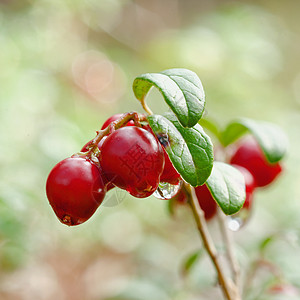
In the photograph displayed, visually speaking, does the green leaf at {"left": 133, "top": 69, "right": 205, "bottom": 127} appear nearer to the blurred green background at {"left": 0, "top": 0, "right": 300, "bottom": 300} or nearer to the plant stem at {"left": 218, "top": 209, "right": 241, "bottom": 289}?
the plant stem at {"left": 218, "top": 209, "right": 241, "bottom": 289}

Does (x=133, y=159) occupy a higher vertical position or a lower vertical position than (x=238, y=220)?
higher

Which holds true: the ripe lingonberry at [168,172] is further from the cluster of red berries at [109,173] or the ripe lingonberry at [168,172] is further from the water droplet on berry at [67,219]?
the water droplet on berry at [67,219]

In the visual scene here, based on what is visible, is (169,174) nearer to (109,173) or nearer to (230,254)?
(109,173)

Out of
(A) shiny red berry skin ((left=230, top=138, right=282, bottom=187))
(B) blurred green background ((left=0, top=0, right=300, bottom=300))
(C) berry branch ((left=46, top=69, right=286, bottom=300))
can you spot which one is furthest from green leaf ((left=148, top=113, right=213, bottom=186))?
(B) blurred green background ((left=0, top=0, right=300, bottom=300))

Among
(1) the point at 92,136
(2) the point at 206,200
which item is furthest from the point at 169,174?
(1) the point at 92,136

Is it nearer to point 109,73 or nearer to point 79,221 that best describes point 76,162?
point 79,221

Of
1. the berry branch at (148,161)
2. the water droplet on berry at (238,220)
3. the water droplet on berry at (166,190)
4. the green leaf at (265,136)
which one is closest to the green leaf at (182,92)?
the berry branch at (148,161)
